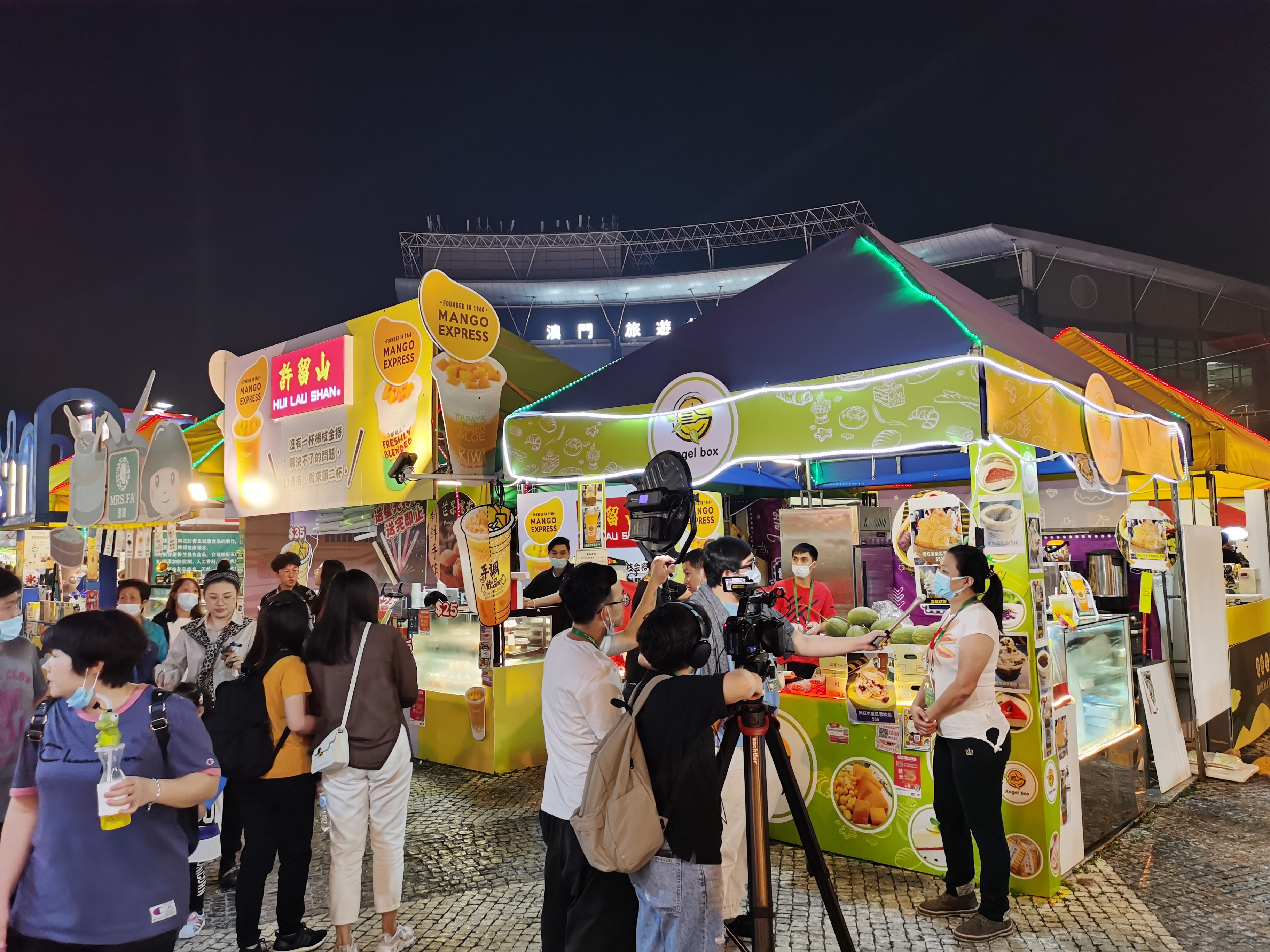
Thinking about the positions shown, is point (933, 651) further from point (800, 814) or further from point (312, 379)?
point (312, 379)

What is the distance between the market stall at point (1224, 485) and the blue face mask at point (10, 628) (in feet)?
22.8

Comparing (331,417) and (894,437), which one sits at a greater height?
(331,417)

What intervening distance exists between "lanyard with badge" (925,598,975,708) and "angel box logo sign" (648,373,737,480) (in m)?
1.51

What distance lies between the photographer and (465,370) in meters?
6.75

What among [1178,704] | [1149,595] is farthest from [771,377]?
[1178,704]

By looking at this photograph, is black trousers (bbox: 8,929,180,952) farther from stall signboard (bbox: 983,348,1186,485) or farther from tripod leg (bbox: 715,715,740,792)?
stall signboard (bbox: 983,348,1186,485)

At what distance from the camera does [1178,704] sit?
639cm

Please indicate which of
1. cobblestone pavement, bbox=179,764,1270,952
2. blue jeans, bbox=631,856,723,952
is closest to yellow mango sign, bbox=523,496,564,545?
cobblestone pavement, bbox=179,764,1270,952

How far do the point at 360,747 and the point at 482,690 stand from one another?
3187mm

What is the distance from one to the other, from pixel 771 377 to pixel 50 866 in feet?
12.6

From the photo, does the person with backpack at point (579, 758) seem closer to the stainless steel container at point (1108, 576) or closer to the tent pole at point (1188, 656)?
the tent pole at point (1188, 656)

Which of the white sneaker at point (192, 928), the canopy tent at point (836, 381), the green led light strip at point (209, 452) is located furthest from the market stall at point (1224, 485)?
the green led light strip at point (209, 452)

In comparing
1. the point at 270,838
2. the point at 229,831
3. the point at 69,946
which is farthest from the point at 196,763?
the point at 229,831

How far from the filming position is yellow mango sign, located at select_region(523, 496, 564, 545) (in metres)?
7.74
